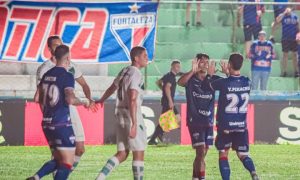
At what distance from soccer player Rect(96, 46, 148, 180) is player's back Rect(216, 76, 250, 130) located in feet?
4.82

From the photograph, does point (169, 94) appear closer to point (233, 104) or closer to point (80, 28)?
point (80, 28)

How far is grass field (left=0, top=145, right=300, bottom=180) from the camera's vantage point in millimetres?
17641

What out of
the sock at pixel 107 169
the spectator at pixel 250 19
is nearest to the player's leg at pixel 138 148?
the sock at pixel 107 169

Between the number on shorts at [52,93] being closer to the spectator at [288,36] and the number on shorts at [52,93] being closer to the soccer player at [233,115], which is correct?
the soccer player at [233,115]

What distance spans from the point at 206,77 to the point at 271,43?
9814 mm

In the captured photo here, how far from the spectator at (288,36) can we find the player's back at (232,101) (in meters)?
10.7

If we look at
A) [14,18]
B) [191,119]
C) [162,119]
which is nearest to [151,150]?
[162,119]

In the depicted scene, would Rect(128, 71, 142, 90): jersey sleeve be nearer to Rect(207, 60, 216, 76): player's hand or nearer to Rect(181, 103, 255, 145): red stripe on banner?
Rect(207, 60, 216, 76): player's hand

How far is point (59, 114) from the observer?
560 inches

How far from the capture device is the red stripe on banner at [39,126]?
23.6 m

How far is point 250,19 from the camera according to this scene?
26766mm

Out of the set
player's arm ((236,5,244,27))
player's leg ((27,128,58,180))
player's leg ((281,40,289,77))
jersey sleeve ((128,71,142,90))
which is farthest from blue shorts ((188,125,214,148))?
player's arm ((236,5,244,27))

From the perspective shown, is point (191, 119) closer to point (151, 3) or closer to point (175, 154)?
point (175, 154)

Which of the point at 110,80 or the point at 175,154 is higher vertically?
the point at 110,80
